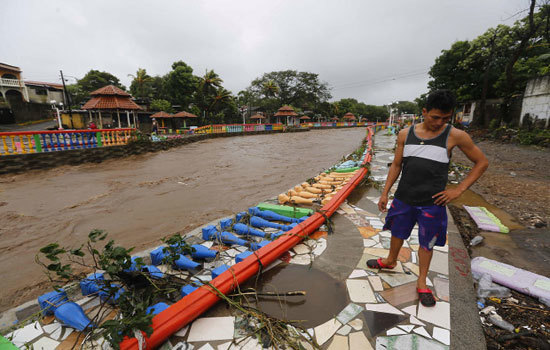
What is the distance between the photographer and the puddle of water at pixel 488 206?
407cm

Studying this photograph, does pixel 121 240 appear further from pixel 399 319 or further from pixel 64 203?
pixel 399 319

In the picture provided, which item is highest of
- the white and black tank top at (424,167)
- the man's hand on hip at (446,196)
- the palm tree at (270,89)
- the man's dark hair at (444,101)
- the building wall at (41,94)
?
the palm tree at (270,89)

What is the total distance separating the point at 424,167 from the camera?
79.6 inches

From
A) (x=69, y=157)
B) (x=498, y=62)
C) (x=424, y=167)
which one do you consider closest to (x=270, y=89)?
(x=498, y=62)

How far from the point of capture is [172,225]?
457 cm

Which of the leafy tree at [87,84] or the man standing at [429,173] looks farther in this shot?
the leafy tree at [87,84]

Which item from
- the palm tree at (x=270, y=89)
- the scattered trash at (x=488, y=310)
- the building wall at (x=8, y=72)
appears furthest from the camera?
the palm tree at (x=270, y=89)

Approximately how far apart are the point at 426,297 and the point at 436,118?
153cm

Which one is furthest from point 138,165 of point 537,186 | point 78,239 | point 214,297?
point 537,186

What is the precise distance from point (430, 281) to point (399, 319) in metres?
0.71

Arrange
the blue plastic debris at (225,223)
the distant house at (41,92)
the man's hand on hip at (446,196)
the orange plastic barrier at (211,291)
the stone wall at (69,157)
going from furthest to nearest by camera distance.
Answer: the distant house at (41,92) → the stone wall at (69,157) → the blue plastic debris at (225,223) → the man's hand on hip at (446,196) → the orange plastic barrier at (211,291)

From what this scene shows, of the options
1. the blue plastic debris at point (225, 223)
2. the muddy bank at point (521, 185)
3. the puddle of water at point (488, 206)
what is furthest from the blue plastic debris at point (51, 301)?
the muddy bank at point (521, 185)

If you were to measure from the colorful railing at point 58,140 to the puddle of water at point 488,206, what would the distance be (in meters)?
12.9

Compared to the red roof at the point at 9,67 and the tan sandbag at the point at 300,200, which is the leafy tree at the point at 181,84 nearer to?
Answer: the red roof at the point at 9,67
